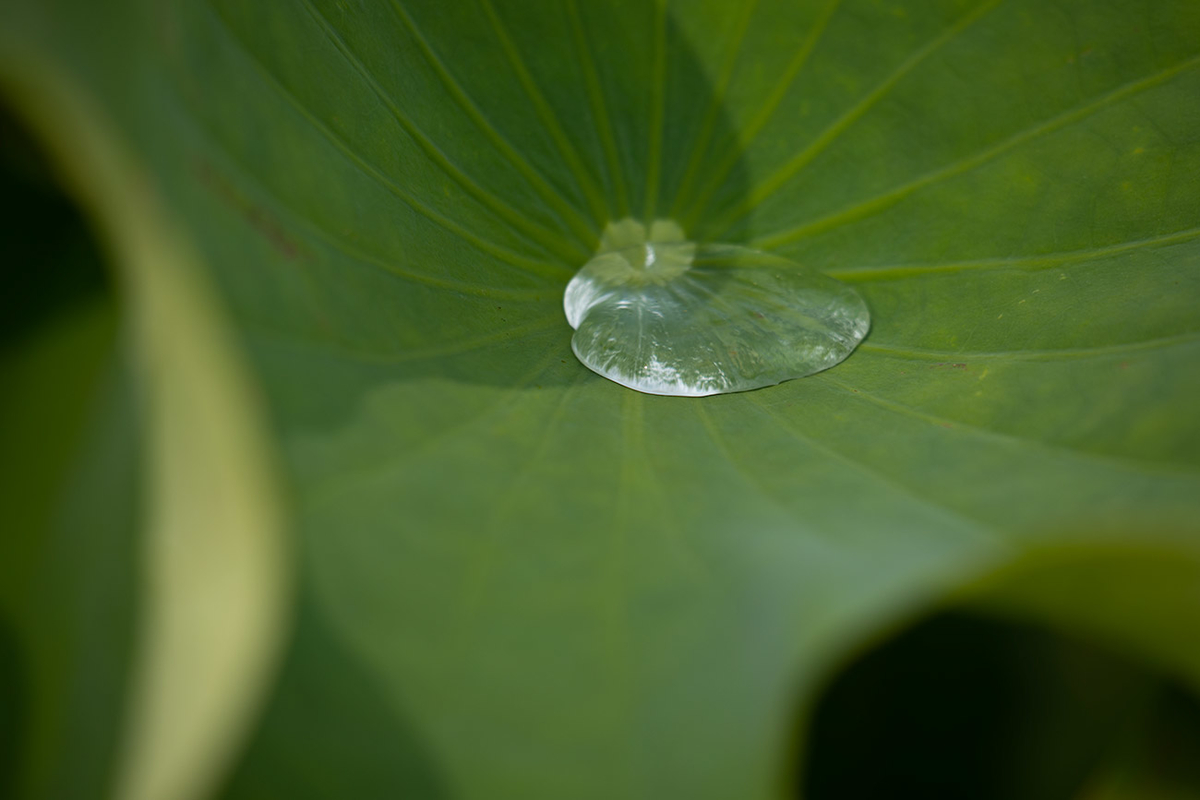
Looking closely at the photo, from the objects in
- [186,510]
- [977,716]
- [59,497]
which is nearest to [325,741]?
[186,510]

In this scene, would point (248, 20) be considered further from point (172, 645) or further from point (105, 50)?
point (172, 645)

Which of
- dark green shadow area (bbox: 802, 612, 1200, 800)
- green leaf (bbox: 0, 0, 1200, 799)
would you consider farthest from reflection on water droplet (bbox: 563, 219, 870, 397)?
dark green shadow area (bbox: 802, 612, 1200, 800)

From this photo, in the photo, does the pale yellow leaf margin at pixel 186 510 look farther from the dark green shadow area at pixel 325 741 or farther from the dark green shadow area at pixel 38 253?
the dark green shadow area at pixel 38 253

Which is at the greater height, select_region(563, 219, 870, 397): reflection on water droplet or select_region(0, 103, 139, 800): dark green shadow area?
select_region(563, 219, 870, 397): reflection on water droplet

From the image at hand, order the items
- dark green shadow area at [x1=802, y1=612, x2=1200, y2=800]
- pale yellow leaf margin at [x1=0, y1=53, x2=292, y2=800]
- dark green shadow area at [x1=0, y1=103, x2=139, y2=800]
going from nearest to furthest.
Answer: pale yellow leaf margin at [x1=0, y1=53, x2=292, y2=800]
dark green shadow area at [x1=0, y1=103, x2=139, y2=800]
dark green shadow area at [x1=802, y1=612, x2=1200, y2=800]

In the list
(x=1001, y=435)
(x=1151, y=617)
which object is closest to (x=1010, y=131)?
(x=1001, y=435)

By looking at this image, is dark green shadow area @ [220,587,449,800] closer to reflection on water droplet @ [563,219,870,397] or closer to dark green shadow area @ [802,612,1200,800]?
dark green shadow area @ [802,612,1200,800]
